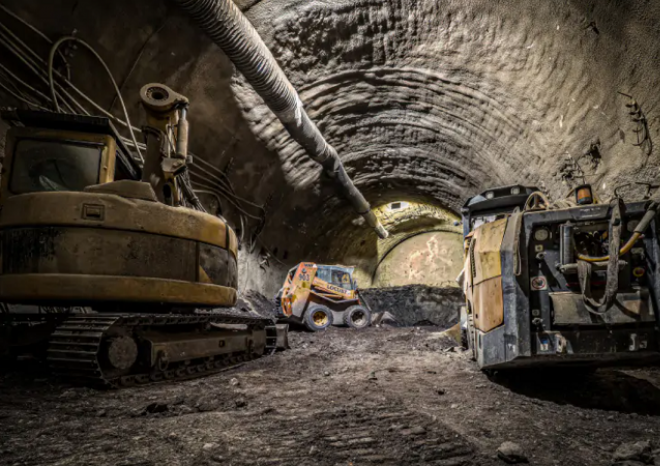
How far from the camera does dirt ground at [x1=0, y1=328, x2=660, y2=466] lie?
6.59 ft

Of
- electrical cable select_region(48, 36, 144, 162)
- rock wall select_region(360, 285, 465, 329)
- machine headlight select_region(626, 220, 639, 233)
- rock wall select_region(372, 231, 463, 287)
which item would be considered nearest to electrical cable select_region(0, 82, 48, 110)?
electrical cable select_region(48, 36, 144, 162)

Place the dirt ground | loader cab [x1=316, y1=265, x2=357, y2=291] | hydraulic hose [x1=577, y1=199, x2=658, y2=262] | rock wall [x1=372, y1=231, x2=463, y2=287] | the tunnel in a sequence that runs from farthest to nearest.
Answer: rock wall [x1=372, y1=231, x2=463, y2=287] < loader cab [x1=316, y1=265, x2=357, y2=291] < hydraulic hose [x1=577, y1=199, x2=658, y2=262] < the tunnel < the dirt ground

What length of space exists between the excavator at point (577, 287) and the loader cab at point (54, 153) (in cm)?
387

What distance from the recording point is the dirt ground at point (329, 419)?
2.01 meters

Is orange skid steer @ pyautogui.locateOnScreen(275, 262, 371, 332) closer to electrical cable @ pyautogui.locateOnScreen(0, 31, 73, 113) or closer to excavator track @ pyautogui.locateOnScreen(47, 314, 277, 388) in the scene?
excavator track @ pyautogui.locateOnScreen(47, 314, 277, 388)

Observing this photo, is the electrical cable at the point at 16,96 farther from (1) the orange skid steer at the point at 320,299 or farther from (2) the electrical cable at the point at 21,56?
(1) the orange skid steer at the point at 320,299

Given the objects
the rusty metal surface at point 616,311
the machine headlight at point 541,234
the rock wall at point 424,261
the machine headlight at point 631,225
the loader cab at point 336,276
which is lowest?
the rusty metal surface at point 616,311

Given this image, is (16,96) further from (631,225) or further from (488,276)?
(631,225)

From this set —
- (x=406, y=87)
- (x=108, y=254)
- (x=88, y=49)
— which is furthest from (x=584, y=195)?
(x=88, y=49)

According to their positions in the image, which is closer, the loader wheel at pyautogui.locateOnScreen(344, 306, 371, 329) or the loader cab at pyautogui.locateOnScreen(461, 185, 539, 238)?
the loader cab at pyautogui.locateOnScreen(461, 185, 539, 238)

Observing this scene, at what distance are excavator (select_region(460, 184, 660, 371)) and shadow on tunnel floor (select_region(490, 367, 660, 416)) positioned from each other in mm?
316

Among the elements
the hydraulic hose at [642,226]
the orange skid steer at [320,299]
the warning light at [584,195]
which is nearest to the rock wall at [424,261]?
the orange skid steer at [320,299]

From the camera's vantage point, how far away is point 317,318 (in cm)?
1087

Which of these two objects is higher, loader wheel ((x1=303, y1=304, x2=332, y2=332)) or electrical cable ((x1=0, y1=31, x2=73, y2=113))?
electrical cable ((x1=0, y1=31, x2=73, y2=113))
